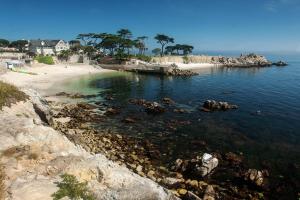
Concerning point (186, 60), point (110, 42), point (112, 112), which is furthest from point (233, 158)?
point (186, 60)

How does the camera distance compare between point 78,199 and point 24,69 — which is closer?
point 78,199

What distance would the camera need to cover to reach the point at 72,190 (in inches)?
509

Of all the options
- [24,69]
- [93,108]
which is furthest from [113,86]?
[24,69]

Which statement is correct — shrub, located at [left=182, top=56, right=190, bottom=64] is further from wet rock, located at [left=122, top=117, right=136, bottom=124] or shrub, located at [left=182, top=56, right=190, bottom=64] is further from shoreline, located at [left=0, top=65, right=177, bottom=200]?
shoreline, located at [left=0, top=65, right=177, bottom=200]

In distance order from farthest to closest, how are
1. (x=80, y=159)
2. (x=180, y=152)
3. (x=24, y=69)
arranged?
1. (x=24, y=69)
2. (x=180, y=152)
3. (x=80, y=159)

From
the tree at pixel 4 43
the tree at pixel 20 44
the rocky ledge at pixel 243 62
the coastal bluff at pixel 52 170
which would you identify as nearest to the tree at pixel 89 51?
the tree at pixel 20 44

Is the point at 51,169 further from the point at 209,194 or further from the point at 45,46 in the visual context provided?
the point at 45,46

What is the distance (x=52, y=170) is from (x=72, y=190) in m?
2.44

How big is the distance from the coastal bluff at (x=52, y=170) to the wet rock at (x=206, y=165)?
349 inches

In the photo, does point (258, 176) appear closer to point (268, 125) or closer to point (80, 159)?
point (80, 159)

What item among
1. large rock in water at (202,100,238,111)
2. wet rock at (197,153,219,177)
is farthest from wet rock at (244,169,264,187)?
large rock in water at (202,100,238,111)

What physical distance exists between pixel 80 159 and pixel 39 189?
304 cm

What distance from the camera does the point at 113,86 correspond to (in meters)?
69.2

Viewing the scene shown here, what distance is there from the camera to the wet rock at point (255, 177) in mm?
21628
